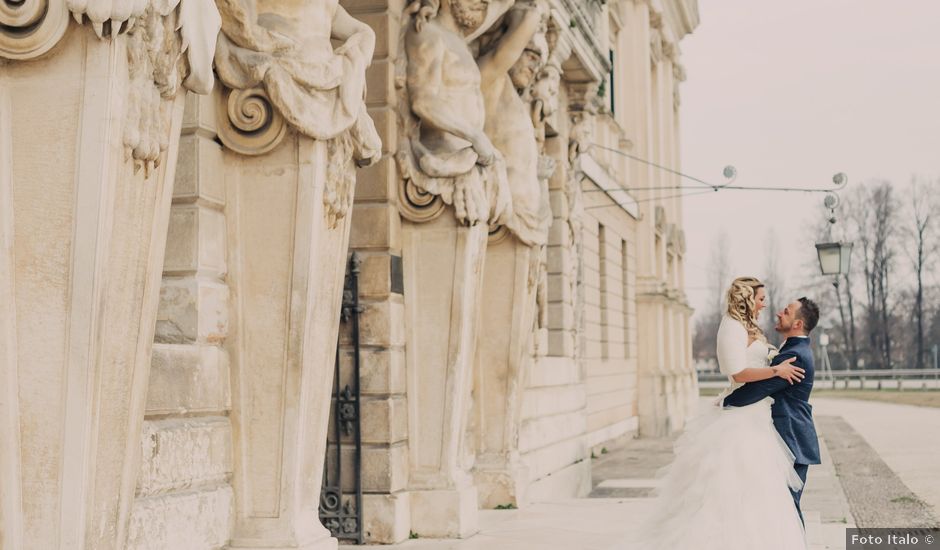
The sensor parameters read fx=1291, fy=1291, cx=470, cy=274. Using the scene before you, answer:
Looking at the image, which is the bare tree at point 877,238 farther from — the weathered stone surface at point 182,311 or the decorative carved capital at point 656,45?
the weathered stone surface at point 182,311

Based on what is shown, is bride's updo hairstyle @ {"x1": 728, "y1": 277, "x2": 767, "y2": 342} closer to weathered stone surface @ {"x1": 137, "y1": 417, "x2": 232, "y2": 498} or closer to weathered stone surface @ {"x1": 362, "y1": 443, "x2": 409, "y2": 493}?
weathered stone surface @ {"x1": 362, "y1": 443, "x2": 409, "y2": 493}

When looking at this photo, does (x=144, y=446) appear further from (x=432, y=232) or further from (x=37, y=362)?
(x=432, y=232)

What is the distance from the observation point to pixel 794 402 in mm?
7406

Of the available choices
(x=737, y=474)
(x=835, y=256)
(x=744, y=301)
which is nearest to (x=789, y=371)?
(x=744, y=301)

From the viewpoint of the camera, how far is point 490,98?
424 inches

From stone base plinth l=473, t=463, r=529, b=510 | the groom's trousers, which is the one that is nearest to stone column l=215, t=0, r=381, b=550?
the groom's trousers

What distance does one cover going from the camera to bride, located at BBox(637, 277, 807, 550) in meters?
7.03

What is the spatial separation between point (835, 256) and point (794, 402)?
962 cm

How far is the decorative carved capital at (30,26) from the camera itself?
14.0 ft

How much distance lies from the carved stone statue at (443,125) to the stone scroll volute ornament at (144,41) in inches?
151

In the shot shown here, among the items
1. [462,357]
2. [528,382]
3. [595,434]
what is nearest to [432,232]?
[462,357]

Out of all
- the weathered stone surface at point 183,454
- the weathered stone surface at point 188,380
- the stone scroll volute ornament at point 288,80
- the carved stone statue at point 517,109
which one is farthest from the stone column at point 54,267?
the carved stone statue at point 517,109

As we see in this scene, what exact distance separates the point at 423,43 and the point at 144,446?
445 centimetres

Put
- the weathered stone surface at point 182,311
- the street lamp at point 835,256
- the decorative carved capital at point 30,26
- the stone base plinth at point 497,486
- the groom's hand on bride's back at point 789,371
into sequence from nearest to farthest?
the decorative carved capital at point 30,26, the weathered stone surface at point 182,311, the groom's hand on bride's back at point 789,371, the stone base plinth at point 497,486, the street lamp at point 835,256
